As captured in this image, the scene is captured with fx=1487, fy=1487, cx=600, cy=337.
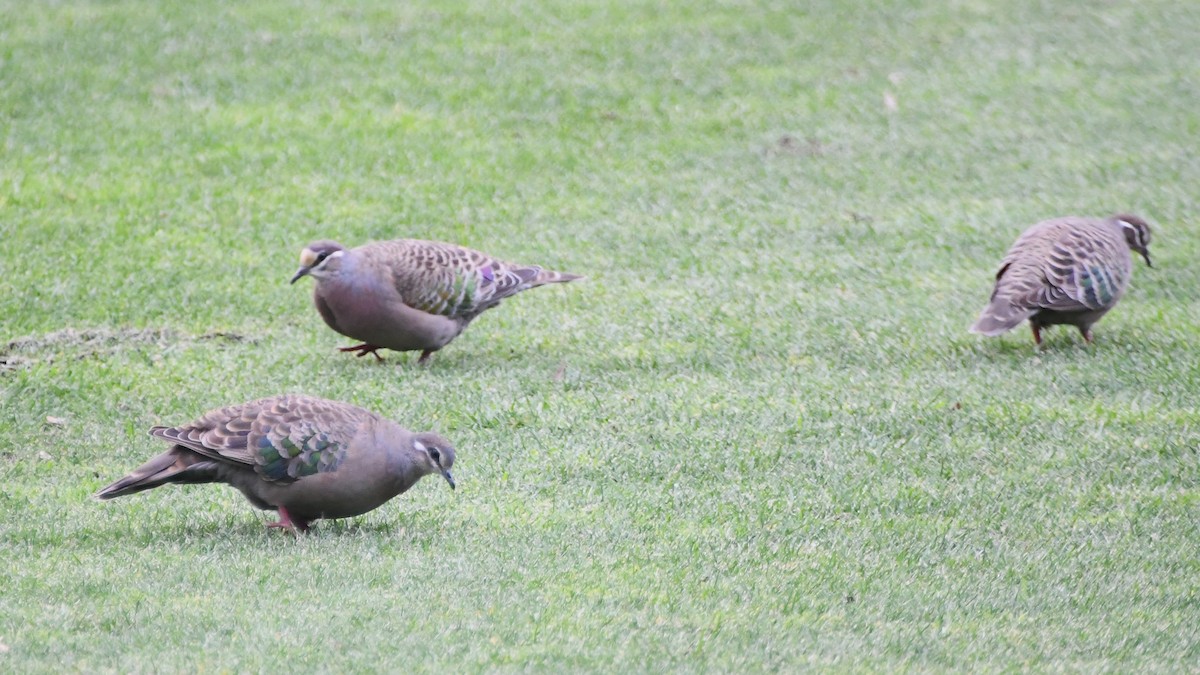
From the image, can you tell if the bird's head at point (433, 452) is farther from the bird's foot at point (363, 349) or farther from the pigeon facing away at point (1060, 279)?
the pigeon facing away at point (1060, 279)

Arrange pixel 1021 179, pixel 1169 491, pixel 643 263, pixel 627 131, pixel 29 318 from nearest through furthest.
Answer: pixel 1169 491
pixel 29 318
pixel 643 263
pixel 1021 179
pixel 627 131

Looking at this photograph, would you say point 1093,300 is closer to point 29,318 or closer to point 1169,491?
point 1169,491

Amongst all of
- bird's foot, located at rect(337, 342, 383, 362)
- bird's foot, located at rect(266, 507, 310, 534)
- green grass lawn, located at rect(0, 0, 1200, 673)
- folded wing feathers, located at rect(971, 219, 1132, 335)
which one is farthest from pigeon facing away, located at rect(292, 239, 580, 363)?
folded wing feathers, located at rect(971, 219, 1132, 335)

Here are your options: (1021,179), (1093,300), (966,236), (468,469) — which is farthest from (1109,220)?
(468,469)

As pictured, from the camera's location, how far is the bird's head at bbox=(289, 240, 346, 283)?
941 cm

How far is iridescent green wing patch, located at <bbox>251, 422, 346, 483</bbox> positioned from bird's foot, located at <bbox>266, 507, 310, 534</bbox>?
0.27 m

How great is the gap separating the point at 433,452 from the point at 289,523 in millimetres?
768

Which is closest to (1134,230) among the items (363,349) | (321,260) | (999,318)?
(999,318)

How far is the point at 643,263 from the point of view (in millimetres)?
12383

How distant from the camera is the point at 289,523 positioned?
6758mm

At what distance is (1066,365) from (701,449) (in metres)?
2.98

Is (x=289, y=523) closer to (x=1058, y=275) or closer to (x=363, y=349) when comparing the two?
(x=363, y=349)

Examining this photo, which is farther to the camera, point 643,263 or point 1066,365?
point 643,263

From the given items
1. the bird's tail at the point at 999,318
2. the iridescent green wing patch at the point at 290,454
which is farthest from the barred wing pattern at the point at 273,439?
the bird's tail at the point at 999,318
